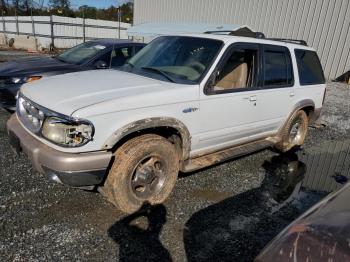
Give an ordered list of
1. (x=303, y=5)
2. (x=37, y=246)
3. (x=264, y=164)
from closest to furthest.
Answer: (x=37, y=246) < (x=264, y=164) < (x=303, y=5)

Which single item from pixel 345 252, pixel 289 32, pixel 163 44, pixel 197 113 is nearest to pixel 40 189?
pixel 197 113

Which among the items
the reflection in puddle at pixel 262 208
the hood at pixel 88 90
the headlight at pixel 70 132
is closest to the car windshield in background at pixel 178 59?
the hood at pixel 88 90

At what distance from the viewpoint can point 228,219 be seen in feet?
12.0

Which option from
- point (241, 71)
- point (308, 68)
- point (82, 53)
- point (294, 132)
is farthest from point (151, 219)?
point (82, 53)

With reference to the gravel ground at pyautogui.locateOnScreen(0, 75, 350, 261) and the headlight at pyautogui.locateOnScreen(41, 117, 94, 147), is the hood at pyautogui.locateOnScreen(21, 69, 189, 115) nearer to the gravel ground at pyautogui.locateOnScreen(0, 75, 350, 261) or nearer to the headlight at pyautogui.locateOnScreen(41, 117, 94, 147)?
the headlight at pyautogui.locateOnScreen(41, 117, 94, 147)

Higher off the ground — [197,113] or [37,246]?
[197,113]

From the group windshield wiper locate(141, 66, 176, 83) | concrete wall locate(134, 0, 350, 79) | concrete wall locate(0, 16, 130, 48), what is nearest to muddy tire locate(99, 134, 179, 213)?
windshield wiper locate(141, 66, 176, 83)

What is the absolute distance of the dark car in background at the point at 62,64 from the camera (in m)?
6.00

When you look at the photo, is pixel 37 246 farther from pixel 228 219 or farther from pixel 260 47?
pixel 260 47

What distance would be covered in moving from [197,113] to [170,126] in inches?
16.8

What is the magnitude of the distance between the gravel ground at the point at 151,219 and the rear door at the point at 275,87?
35.3 inches

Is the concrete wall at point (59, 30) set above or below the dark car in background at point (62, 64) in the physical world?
below

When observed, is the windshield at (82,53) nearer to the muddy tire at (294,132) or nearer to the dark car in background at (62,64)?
the dark car in background at (62,64)

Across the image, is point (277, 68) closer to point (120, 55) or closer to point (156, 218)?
point (156, 218)
